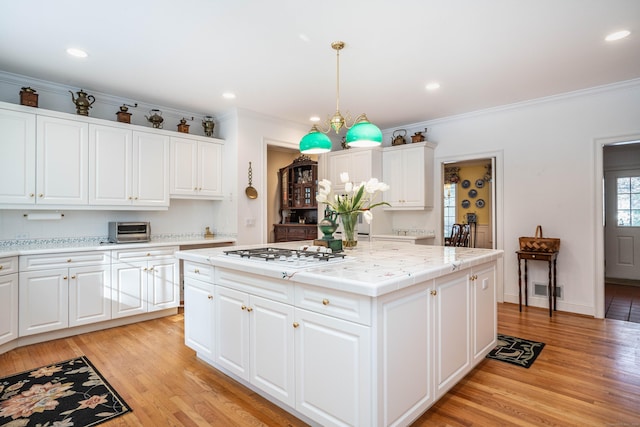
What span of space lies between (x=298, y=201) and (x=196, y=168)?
2.31 meters

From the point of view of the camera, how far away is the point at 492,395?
237cm

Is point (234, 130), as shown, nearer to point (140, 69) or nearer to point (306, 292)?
point (140, 69)

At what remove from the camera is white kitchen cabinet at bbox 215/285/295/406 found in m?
2.04

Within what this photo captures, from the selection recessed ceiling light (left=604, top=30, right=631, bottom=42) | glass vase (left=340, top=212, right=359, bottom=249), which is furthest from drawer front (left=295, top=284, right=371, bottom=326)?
recessed ceiling light (left=604, top=30, right=631, bottom=42)

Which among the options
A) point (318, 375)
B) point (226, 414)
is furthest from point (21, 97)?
point (318, 375)

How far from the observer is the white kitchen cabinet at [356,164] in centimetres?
560

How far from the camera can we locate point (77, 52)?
3096 millimetres

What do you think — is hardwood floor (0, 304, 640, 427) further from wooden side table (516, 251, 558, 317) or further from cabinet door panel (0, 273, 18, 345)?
wooden side table (516, 251, 558, 317)

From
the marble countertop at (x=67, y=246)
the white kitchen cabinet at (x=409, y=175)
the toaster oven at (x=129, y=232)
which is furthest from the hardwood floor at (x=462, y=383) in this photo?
the white kitchen cabinet at (x=409, y=175)

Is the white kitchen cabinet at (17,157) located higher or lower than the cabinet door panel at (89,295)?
higher

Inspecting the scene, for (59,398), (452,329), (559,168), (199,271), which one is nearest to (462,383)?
(452,329)

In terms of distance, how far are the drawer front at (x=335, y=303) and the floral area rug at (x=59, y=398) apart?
4.61 ft

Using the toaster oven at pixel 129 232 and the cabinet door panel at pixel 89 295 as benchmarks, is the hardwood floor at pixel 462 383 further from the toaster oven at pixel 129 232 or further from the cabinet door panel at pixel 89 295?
the toaster oven at pixel 129 232

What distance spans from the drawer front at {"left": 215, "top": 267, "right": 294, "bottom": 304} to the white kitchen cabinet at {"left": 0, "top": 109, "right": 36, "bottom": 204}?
7.81 feet
